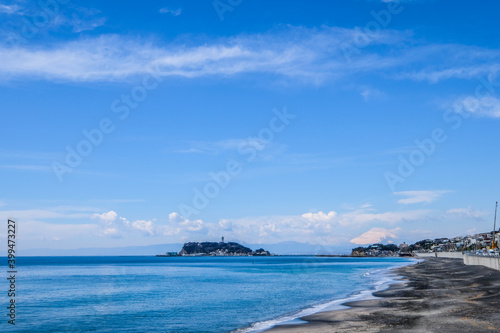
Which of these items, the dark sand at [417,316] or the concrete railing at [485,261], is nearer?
the dark sand at [417,316]

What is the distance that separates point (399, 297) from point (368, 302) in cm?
472

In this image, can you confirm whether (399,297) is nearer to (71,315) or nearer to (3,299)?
(71,315)

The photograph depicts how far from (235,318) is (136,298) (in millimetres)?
24744

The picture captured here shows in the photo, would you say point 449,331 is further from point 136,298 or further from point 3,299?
point 3,299

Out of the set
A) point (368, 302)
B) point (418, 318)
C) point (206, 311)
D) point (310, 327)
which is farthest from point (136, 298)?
point (418, 318)

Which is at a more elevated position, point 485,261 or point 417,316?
point 417,316

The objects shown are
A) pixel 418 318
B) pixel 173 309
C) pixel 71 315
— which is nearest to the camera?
pixel 418 318

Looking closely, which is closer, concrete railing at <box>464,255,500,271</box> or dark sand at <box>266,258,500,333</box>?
dark sand at <box>266,258,500,333</box>

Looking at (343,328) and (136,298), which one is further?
(136,298)

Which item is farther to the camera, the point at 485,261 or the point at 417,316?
the point at 485,261

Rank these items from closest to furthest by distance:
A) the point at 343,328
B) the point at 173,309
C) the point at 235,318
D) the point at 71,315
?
the point at 343,328 < the point at 235,318 < the point at 71,315 < the point at 173,309

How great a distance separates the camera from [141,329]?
35156 millimetres

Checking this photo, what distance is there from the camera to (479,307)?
33.9 meters

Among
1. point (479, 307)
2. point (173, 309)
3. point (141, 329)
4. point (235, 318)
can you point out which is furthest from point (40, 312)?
point (479, 307)
